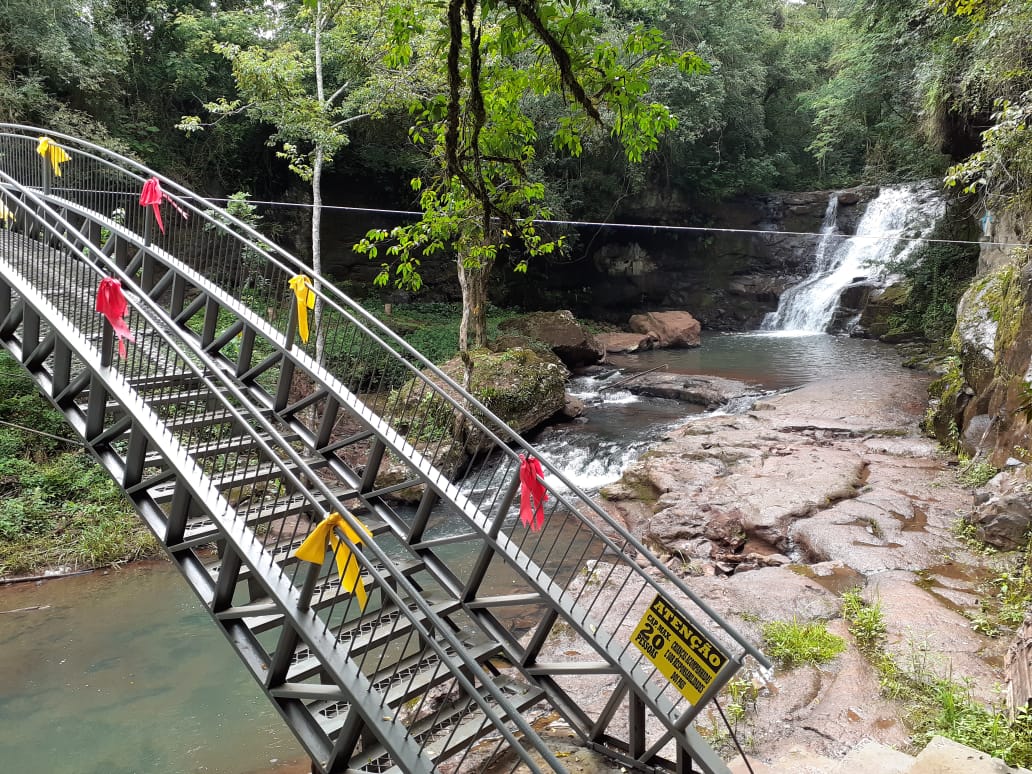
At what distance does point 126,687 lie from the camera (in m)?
6.50

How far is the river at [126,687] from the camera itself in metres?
5.57

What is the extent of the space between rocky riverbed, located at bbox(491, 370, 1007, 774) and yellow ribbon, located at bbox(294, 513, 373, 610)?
7.08 ft

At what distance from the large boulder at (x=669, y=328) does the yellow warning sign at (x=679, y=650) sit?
17.6m

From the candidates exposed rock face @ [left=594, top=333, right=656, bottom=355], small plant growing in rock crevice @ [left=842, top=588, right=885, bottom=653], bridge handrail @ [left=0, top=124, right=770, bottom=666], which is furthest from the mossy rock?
small plant growing in rock crevice @ [left=842, top=588, right=885, bottom=653]

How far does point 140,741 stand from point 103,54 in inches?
548

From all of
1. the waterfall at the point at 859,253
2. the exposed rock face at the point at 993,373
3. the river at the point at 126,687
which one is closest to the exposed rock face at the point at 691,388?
the exposed rock face at the point at 993,373

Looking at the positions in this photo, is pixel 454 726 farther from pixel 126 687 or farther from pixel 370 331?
pixel 126 687

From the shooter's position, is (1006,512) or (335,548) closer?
(335,548)

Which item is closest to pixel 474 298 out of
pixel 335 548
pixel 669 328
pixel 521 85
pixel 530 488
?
pixel 521 85

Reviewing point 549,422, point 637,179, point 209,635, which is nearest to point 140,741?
point 209,635

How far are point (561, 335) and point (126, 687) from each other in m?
12.7

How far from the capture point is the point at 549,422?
44.7ft

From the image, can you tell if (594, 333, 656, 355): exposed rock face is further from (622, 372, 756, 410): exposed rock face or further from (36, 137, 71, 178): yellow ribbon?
(36, 137, 71, 178): yellow ribbon

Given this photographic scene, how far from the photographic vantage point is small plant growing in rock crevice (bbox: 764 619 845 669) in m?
5.13
